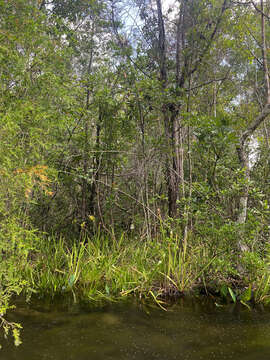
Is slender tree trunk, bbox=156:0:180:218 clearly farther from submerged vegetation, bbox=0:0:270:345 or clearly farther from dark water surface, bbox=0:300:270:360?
dark water surface, bbox=0:300:270:360

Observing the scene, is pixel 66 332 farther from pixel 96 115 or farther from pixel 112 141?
pixel 96 115

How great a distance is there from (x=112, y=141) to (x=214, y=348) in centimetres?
326

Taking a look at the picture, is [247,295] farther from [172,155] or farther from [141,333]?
[172,155]

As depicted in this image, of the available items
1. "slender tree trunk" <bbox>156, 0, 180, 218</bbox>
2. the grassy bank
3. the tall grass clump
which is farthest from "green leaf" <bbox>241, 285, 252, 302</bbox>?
"slender tree trunk" <bbox>156, 0, 180, 218</bbox>

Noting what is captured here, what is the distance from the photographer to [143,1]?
4766mm

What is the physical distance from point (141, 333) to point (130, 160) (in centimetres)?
289

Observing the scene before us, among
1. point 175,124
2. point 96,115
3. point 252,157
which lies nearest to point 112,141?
point 96,115

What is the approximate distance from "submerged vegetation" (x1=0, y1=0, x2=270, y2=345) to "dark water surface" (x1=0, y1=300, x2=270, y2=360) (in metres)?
0.24

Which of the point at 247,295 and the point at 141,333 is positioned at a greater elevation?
the point at 247,295

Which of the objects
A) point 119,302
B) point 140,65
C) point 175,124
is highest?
point 140,65

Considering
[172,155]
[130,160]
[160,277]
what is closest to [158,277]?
[160,277]

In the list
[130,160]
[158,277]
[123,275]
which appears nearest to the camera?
[123,275]

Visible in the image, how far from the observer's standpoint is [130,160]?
→ 15.4ft

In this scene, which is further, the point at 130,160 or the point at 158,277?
the point at 130,160
